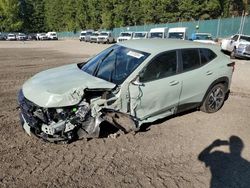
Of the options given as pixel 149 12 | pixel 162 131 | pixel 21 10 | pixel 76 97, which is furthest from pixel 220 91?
pixel 21 10

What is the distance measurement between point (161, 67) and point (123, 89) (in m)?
0.99

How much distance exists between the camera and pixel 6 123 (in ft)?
18.5

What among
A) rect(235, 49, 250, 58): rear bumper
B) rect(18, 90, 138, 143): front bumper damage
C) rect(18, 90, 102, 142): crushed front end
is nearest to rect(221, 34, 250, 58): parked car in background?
rect(235, 49, 250, 58): rear bumper

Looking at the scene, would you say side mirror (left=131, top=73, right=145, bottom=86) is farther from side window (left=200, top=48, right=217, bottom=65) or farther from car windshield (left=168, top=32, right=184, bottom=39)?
car windshield (left=168, top=32, right=184, bottom=39)

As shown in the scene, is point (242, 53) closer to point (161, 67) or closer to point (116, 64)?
point (161, 67)

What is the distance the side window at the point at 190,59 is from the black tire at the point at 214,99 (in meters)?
0.83

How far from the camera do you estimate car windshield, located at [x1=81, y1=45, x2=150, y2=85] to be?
515cm

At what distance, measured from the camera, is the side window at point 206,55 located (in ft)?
20.3

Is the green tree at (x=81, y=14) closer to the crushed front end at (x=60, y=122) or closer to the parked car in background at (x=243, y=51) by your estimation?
the parked car in background at (x=243, y=51)

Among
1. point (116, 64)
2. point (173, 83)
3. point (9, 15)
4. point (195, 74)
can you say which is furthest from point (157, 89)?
point (9, 15)

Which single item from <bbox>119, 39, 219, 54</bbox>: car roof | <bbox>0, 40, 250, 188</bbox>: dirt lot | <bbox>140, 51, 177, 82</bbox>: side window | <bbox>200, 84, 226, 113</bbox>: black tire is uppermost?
<bbox>119, 39, 219, 54</bbox>: car roof

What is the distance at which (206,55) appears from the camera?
6305 millimetres

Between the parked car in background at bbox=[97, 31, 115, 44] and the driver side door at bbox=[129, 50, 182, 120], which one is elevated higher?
the driver side door at bbox=[129, 50, 182, 120]

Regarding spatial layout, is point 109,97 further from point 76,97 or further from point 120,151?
point 120,151
